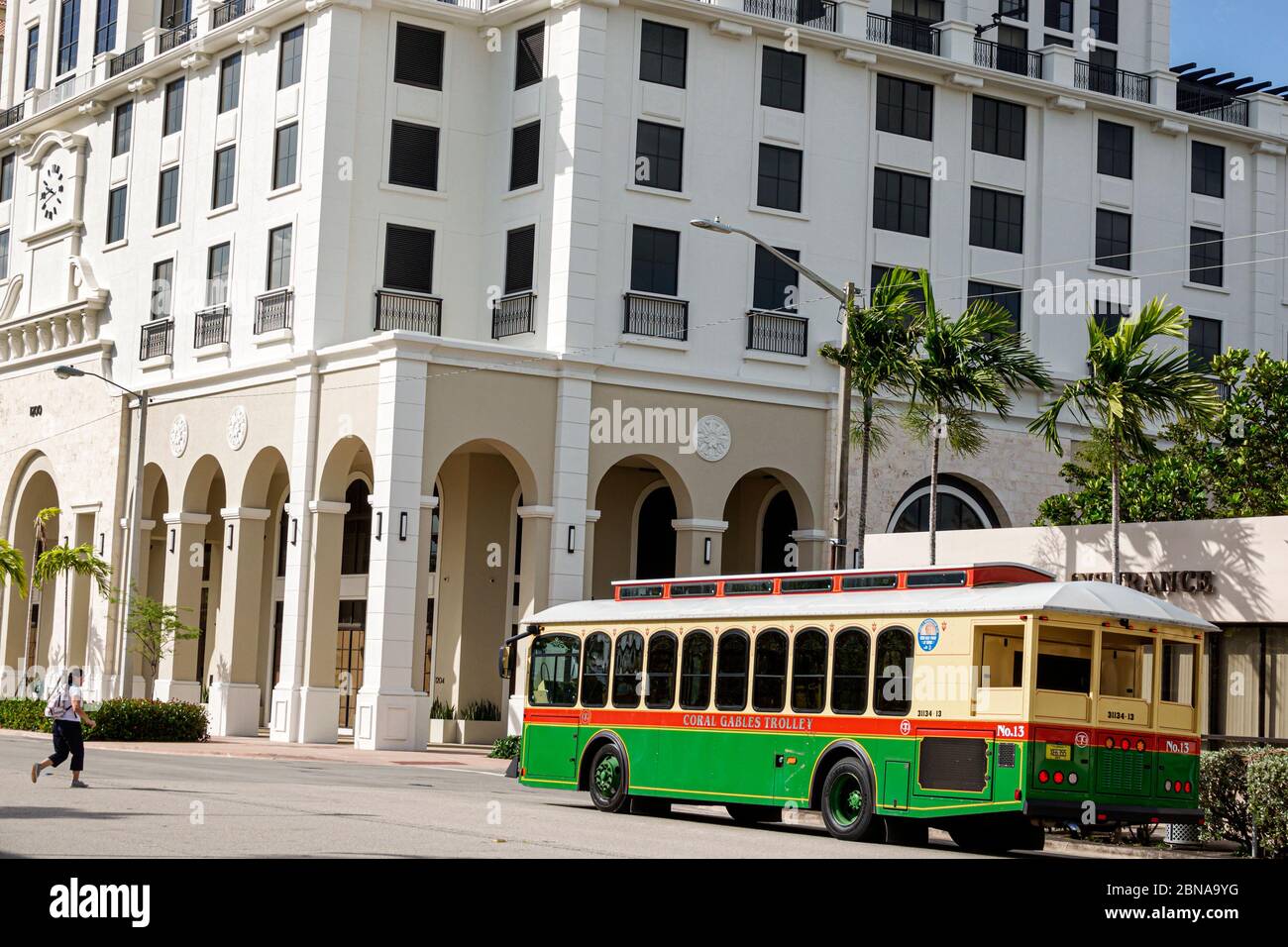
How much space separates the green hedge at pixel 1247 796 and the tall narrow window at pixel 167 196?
3535 cm

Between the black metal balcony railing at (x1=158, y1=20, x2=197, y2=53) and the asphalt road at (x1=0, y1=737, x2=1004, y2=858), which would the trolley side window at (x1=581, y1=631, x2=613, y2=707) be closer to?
the asphalt road at (x1=0, y1=737, x2=1004, y2=858)

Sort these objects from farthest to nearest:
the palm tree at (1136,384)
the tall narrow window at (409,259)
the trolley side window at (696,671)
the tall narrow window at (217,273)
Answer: the tall narrow window at (217,273)
the tall narrow window at (409,259)
the palm tree at (1136,384)
the trolley side window at (696,671)

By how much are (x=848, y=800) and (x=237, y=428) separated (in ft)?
91.0

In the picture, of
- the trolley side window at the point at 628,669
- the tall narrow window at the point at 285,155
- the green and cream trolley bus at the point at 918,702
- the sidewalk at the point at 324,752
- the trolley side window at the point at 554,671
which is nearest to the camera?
A: the green and cream trolley bus at the point at 918,702

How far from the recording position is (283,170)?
44.6 m

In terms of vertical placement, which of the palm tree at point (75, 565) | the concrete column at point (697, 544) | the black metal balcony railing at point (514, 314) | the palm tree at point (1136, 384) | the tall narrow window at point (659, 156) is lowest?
the palm tree at point (75, 565)

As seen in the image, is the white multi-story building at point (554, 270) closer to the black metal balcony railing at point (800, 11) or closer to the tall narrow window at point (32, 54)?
the black metal balcony railing at point (800, 11)

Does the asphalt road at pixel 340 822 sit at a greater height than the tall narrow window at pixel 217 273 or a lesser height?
lesser

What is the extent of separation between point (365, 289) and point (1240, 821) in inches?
1060

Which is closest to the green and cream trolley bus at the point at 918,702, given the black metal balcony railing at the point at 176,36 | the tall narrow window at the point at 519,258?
the tall narrow window at the point at 519,258

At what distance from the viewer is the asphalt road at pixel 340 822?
635 inches

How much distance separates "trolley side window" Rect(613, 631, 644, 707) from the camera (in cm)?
2489
